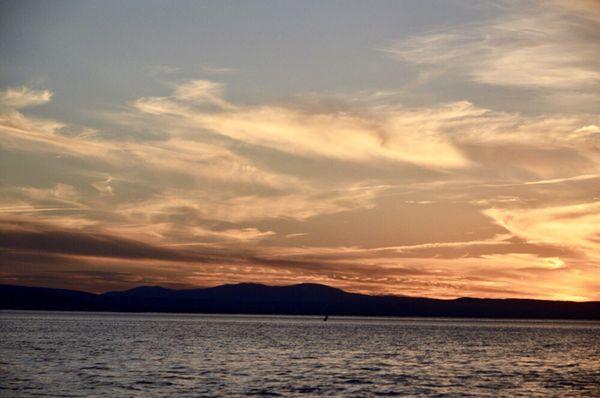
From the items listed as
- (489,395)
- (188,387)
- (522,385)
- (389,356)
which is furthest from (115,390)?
(389,356)

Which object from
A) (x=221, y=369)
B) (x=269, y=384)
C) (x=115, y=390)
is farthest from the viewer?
(x=221, y=369)

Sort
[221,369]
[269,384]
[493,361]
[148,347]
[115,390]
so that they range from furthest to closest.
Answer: [148,347], [493,361], [221,369], [269,384], [115,390]

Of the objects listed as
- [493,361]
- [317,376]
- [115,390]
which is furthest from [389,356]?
[115,390]

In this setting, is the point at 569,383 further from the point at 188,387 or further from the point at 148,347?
the point at 148,347

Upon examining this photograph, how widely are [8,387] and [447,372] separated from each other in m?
44.5

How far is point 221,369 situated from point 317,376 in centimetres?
1100

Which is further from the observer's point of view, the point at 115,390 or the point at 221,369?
the point at 221,369

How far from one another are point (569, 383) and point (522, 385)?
206 inches

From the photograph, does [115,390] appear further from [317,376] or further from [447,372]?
[447,372]

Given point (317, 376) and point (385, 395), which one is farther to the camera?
point (317, 376)

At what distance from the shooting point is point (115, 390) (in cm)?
6375

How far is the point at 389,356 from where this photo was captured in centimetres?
11075

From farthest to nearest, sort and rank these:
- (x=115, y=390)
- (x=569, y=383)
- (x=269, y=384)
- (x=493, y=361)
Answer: (x=493, y=361) → (x=569, y=383) → (x=269, y=384) → (x=115, y=390)

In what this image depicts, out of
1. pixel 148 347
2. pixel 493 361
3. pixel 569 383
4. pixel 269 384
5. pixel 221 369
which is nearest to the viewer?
pixel 269 384
